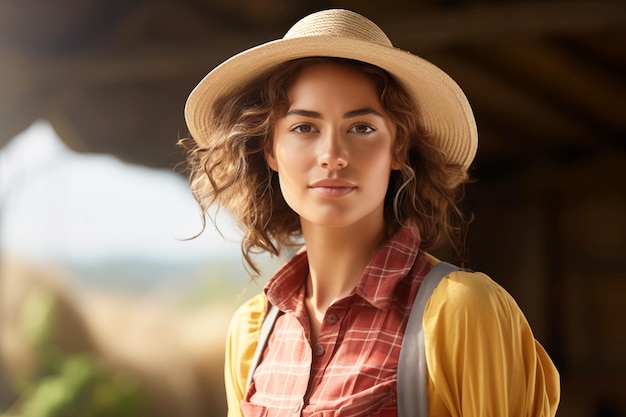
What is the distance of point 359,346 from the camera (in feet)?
5.51

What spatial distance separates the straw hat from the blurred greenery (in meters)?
4.05

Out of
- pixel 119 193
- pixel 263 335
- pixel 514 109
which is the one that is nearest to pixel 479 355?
pixel 263 335

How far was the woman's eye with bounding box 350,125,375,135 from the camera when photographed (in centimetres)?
171

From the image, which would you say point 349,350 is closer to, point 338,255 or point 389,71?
point 338,255

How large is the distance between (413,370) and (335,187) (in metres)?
0.33

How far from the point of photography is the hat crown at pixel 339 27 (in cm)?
173

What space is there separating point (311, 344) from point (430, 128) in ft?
1.48

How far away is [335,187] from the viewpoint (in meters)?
1.69

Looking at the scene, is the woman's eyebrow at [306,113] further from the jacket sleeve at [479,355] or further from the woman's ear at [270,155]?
the jacket sleeve at [479,355]

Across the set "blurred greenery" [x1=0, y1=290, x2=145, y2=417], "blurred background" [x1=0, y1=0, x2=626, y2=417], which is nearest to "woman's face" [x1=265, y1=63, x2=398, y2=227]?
"blurred background" [x1=0, y1=0, x2=626, y2=417]

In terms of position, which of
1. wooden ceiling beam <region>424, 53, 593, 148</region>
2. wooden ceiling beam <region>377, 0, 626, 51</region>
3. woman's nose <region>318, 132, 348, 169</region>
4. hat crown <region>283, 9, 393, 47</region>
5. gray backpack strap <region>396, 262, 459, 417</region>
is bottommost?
gray backpack strap <region>396, 262, 459, 417</region>

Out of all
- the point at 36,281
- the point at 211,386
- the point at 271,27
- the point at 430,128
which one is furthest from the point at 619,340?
the point at 430,128

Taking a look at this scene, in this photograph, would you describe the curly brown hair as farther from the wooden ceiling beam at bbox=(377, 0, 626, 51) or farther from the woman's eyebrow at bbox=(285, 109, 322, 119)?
the wooden ceiling beam at bbox=(377, 0, 626, 51)

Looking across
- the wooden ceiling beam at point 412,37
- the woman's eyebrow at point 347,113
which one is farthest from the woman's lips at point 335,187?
the wooden ceiling beam at point 412,37
